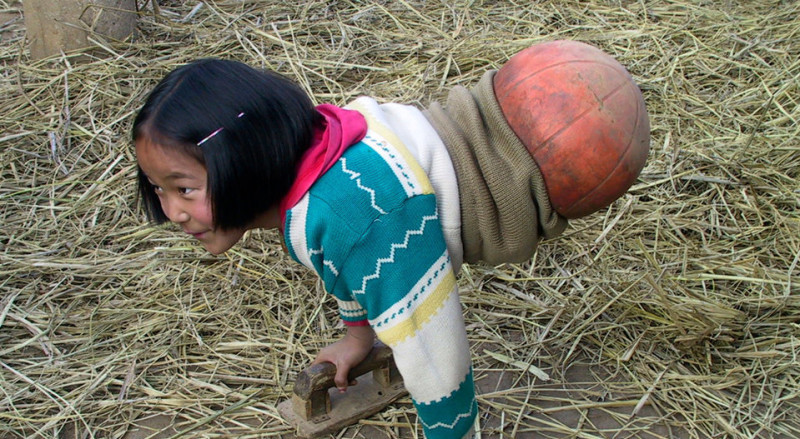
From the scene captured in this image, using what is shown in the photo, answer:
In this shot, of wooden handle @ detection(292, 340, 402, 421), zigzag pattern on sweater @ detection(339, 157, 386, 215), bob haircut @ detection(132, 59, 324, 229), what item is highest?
bob haircut @ detection(132, 59, 324, 229)

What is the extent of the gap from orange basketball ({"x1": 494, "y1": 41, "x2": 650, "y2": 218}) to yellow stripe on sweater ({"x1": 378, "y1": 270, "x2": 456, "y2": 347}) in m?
0.45

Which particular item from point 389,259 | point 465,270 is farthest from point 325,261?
point 465,270

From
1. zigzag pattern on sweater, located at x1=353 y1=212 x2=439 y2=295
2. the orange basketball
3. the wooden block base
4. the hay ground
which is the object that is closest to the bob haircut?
zigzag pattern on sweater, located at x1=353 y1=212 x2=439 y2=295

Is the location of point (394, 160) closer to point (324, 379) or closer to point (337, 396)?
point (324, 379)

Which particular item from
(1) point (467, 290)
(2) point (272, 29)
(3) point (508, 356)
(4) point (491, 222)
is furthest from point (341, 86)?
(4) point (491, 222)

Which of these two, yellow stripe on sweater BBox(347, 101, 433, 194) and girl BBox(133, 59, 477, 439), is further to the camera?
yellow stripe on sweater BBox(347, 101, 433, 194)

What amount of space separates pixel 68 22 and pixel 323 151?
312cm

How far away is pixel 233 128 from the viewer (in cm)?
207

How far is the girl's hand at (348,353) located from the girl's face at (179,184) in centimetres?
74

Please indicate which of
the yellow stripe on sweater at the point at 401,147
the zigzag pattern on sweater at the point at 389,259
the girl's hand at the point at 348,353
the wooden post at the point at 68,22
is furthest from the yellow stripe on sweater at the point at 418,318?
the wooden post at the point at 68,22

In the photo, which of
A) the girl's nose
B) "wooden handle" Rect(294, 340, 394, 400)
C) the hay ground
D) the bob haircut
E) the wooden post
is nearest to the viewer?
the bob haircut

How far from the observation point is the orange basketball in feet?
7.38

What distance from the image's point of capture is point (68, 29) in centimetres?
465

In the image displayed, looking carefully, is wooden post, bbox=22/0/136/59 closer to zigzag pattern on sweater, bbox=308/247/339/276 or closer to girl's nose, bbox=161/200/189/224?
girl's nose, bbox=161/200/189/224
